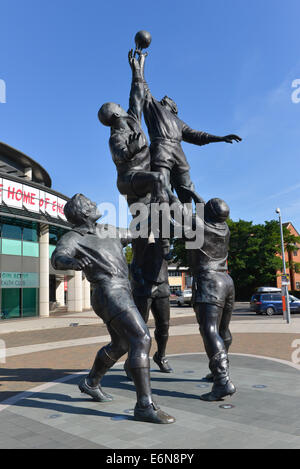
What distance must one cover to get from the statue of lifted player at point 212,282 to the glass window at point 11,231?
18295mm

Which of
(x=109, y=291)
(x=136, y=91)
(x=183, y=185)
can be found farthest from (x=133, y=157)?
(x=109, y=291)

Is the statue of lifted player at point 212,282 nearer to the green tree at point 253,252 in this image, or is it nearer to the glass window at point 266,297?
the glass window at point 266,297

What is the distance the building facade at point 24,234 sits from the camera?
20672 millimetres

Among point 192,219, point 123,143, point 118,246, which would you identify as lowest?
point 118,246

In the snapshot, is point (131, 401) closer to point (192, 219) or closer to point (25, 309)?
point (192, 219)

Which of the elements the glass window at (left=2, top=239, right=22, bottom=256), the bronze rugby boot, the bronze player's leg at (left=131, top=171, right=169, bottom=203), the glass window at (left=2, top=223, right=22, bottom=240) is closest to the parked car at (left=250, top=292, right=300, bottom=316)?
the glass window at (left=2, top=239, right=22, bottom=256)

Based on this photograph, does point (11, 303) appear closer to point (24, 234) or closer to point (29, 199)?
point (24, 234)

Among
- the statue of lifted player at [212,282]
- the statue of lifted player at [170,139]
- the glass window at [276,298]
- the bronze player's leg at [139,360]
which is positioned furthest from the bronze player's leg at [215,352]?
the glass window at [276,298]

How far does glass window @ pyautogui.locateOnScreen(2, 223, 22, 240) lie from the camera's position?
2161cm

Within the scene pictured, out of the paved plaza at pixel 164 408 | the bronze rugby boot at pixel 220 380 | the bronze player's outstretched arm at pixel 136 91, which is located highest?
the bronze player's outstretched arm at pixel 136 91

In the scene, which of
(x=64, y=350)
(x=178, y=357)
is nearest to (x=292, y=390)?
(x=178, y=357)

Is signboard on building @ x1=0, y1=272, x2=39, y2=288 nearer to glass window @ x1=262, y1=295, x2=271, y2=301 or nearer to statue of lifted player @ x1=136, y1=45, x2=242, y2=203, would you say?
glass window @ x1=262, y1=295, x2=271, y2=301

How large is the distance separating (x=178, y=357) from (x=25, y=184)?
51.7ft

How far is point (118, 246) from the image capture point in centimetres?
465
